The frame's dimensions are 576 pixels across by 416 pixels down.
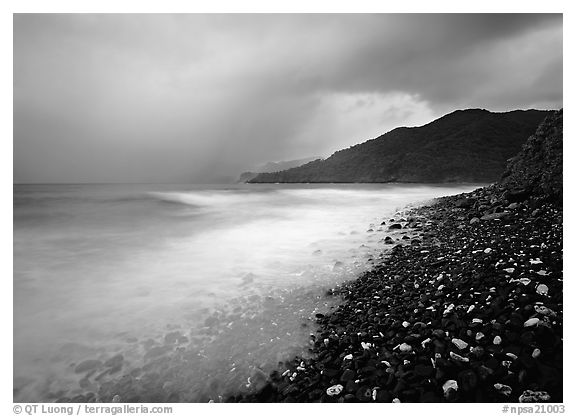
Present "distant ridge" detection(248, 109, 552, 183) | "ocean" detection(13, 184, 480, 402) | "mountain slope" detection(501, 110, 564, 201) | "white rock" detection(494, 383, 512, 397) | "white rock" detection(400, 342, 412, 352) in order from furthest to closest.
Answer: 1. "distant ridge" detection(248, 109, 552, 183)
2. "mountain slope" detection(501, 110, 564, 201)
3. "ocean" detection(13, 184, 480, 402)
4. "white rock" detection(400, 342, 412, 352)
5. "white rock" detection(494, 383, 512, 397)

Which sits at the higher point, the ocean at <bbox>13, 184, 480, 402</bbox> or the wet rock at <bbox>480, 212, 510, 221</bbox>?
the wet rock at <bbox>480, 212, 510, 221</bbox>

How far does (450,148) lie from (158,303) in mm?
16443

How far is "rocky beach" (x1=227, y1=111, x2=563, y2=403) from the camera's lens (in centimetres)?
182

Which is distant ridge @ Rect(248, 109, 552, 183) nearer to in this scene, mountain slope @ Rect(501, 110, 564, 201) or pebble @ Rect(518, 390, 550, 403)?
mountain slope @ Rect(501, 110, 564, 201)

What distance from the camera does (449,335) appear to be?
221 centimetres

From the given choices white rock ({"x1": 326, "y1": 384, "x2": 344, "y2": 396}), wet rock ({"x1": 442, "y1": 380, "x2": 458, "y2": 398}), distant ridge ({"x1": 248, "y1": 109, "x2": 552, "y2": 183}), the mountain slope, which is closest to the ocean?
white rock ({"x1": 326, "y1": 384, "x2": 344, "y2": 396})

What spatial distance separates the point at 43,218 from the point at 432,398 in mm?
6530

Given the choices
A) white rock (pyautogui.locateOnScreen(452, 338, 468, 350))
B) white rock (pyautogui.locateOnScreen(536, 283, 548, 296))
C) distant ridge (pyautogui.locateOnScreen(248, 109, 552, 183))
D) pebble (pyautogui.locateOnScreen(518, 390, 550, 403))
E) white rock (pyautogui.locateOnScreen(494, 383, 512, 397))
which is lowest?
pebble (pyautogui.locateOnScreen(518, 390, 550, 403))

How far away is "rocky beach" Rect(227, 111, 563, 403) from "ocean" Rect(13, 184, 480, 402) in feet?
1.21

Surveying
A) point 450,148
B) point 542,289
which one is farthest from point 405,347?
point 450,148

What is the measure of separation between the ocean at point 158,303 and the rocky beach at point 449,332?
14.5 inches

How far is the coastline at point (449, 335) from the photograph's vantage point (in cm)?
182

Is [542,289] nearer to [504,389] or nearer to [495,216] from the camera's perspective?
[504,389]
